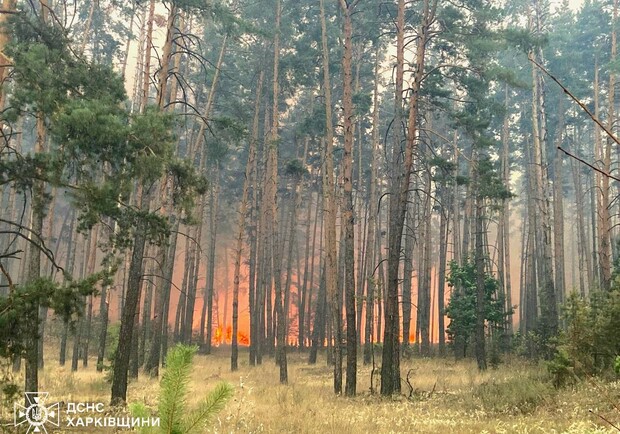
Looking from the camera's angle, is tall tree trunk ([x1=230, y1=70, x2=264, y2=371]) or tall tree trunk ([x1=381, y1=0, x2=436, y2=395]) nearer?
tall tree trunk ([x1=381, y1=0, x2=436, y2=395])

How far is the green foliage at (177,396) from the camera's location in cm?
213

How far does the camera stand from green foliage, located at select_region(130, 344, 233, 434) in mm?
2135

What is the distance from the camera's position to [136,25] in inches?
1100

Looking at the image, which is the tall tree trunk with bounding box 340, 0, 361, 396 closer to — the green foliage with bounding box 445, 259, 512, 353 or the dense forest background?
the dense forest background

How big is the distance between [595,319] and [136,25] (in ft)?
87.7

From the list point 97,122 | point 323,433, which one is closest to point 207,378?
point 323,433

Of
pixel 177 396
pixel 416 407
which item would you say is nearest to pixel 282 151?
pixel 416 407

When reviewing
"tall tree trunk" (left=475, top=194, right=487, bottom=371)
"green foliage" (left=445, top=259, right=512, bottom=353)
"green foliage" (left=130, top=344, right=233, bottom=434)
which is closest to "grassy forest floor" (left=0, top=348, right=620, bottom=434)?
"green foliage" (left=130, top=344, right=233, bottom=434)

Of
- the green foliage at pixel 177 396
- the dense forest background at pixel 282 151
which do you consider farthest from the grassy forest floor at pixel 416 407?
the green foliage at pixel 177 396

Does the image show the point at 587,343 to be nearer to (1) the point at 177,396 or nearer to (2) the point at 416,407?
(2) the point at 416,407

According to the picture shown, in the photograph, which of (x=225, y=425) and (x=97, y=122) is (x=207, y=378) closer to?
(x=225, y=425)

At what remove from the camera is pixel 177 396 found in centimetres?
216

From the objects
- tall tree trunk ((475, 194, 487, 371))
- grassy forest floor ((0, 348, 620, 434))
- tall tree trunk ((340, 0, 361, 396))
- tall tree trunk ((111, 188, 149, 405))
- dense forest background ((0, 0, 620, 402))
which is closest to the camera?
grassy forest floor ((0, 348, 620, 434))

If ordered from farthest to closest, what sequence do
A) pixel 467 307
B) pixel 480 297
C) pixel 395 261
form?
pixel 467 307, pixel 480 297, pixel 395 261
